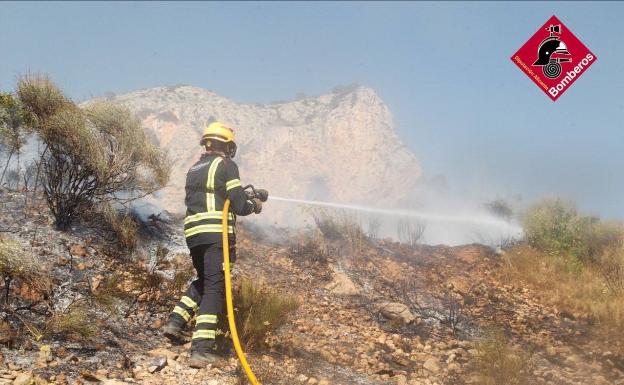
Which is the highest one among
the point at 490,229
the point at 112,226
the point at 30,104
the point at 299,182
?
the point at 299,182

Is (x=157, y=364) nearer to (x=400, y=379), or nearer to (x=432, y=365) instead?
(x=400, y=379)

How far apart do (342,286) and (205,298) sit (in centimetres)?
288

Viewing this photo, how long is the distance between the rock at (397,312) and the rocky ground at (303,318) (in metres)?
0.02

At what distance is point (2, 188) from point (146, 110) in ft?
84.0

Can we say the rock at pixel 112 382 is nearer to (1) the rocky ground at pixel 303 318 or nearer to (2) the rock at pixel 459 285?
(1) the rocky ground at pixel 303 318

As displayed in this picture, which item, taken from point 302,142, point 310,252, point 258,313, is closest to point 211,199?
point 258,313

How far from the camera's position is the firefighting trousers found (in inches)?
124

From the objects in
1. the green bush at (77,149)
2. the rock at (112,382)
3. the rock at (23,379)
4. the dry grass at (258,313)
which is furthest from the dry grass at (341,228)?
the rock at (23,379)

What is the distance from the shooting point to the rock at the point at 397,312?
5115 mm

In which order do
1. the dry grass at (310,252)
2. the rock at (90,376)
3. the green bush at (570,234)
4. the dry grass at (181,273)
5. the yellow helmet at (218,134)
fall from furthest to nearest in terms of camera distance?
the green bush at (570,234) → the dry grass at (310,252) → the dry grass at (181,273) → the yellow helmet at (218,134) → the rock at (90,376)

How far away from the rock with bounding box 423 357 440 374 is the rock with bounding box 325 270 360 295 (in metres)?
1.90

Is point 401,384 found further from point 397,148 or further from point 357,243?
point 397,148

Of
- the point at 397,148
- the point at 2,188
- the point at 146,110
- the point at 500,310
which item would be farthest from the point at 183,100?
the point at 500,310

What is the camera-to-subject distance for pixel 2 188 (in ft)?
19.1
